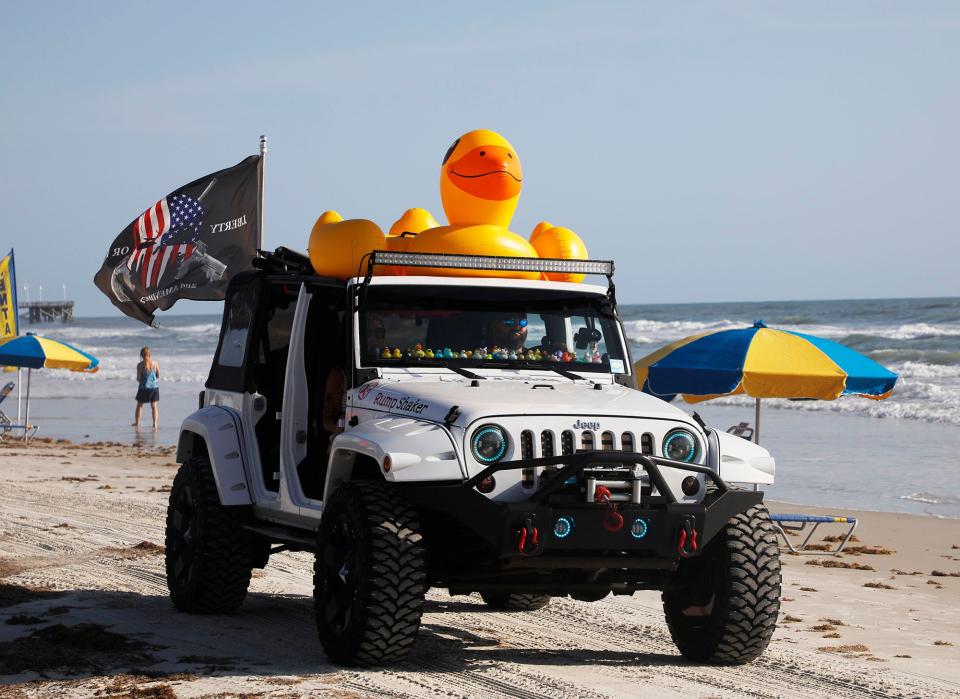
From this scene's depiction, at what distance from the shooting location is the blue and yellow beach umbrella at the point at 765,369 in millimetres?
11586

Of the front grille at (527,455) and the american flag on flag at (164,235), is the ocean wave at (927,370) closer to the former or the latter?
the american flag on flag at (164,235)

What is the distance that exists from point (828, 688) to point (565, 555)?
57.6 inches

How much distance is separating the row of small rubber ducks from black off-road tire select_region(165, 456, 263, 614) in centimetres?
169

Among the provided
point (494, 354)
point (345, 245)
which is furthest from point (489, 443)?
point (345, 245)

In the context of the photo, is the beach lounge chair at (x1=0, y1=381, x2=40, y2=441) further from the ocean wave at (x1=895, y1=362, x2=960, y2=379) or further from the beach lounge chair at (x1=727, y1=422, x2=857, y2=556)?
the ocean wave at (x1=895, y1=362, x2=960, y2=379)

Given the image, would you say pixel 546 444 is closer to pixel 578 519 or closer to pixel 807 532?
pixel 578 519

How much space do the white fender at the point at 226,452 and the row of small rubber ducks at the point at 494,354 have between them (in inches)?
59.6

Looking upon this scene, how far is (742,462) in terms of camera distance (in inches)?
256

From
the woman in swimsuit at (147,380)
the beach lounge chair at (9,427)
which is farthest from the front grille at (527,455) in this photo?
the woman in swimsuit at (147,380)

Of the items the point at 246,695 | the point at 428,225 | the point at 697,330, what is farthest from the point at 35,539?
the point at 697,330

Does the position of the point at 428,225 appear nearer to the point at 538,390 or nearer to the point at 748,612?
the point at 538,390

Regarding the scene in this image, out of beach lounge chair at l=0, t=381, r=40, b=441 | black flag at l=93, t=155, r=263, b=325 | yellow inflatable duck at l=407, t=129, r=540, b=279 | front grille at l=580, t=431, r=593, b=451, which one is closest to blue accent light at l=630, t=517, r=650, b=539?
front grille at l=580, t=431, r=593, b=451

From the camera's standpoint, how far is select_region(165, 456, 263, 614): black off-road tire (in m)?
7.91

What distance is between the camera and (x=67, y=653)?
22.0 ft
